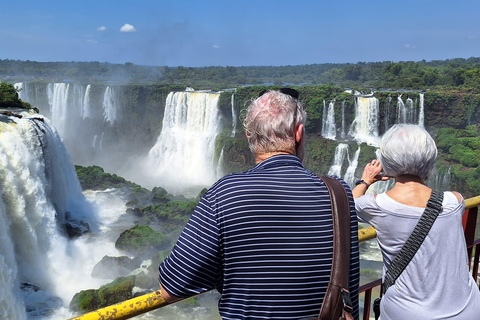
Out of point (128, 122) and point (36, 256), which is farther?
point (128, 122)

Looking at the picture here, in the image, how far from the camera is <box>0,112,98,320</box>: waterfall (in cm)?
973

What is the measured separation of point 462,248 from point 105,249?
13.7m

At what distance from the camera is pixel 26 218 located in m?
11.2

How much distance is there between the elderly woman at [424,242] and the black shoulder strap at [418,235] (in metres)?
0.02

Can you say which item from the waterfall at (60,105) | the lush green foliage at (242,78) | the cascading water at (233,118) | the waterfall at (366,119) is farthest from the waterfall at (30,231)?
the lush green foliage at (242,78)

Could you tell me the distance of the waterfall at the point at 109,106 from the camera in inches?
1357

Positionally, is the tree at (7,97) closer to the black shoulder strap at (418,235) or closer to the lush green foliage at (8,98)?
the lush green foliage at (8,98)

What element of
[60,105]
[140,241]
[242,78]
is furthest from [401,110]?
[242,78]

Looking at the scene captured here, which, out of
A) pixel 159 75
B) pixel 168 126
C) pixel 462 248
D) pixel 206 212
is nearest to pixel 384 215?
pixel 462 248

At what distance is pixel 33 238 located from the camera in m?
11.4

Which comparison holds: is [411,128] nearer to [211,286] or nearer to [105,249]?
[211,286]

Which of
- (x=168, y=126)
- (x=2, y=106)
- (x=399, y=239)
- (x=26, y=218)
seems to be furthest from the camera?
(x=168, y=126)

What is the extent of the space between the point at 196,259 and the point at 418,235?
38.2 inches

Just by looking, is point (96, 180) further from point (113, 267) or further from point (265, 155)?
point (265, 155)
